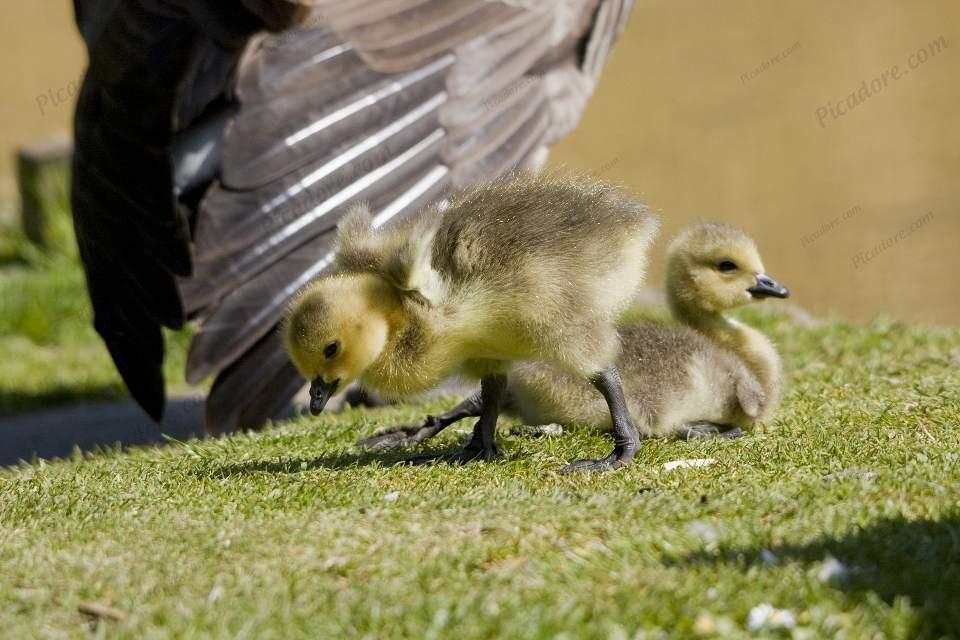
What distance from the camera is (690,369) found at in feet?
15.4

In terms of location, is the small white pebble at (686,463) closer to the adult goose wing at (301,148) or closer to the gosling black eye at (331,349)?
the gosling black eye at (331,349)

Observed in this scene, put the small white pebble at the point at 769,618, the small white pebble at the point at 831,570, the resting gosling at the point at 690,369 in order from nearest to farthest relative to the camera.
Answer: the small white pebble at the point at 769,618
the small white pebble at the point at 831,570
the resting gosling at the point at 690,369

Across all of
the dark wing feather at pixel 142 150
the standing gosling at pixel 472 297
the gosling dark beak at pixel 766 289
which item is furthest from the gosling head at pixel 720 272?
the dark wing feather at pixel 142 150

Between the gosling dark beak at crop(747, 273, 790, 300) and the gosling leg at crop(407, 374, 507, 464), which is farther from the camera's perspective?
the gosling dark beak at crop(747, 273, 790, 300)

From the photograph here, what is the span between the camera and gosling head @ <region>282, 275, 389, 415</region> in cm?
386

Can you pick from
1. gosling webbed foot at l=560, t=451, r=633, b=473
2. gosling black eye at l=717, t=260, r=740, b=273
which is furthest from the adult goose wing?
gosling webbed foot at l=560, t=451, r=633, b=473

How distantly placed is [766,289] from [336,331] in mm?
1874

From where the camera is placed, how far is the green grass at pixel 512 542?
9.10ft

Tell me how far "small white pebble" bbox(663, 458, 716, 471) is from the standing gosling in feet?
0.43

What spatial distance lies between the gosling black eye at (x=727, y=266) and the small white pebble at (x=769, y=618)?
2.36m

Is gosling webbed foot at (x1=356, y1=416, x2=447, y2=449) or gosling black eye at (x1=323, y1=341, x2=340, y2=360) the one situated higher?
gosling black eye at (x1=323, y1=341, x2=340, y2=360)

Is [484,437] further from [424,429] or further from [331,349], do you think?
[331,349]

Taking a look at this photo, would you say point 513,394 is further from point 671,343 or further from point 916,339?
point 916,339

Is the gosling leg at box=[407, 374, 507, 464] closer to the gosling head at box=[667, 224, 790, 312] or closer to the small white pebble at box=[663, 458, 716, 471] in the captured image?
the small white pebble at box=[663, 458, 716, 471]
